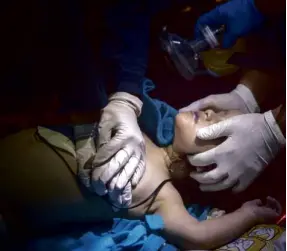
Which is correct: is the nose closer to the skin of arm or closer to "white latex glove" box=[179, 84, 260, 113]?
"white latex glove" box=[179, 84, 260, 113]

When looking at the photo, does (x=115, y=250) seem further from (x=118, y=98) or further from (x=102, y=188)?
(x=118, y=98)

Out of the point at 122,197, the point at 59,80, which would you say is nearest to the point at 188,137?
the point at 122,197

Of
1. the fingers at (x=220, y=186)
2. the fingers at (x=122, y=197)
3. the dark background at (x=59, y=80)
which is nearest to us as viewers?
the dark background at (x=59, y=80)

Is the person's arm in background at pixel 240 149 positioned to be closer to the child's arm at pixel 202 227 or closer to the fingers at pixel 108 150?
the child's arm at pixel 202 227

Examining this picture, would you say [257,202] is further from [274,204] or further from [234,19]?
[234,19]

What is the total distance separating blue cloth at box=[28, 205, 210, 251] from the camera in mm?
1198

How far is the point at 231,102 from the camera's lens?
1.37 meters

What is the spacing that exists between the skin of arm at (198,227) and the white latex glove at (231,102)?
0.27 metres

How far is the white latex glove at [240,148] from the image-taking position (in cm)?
128

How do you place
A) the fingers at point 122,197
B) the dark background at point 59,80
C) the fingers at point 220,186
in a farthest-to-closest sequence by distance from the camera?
the fingers at point 220,186 → the fingers at point 122,197 → the dark background at point 59,80

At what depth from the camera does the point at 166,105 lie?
1403mm

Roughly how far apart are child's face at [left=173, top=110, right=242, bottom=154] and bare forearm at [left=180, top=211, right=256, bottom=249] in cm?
19

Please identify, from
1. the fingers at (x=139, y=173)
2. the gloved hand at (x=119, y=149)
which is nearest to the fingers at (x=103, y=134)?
the gloved hand at (x=119, y=149)

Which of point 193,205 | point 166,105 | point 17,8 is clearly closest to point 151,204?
point 193,205
